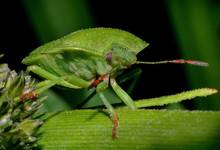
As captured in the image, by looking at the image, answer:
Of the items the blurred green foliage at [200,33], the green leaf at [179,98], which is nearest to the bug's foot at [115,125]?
the green leaf at [179,98]

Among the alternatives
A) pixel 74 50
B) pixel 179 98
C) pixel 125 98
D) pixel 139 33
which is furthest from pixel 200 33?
pixel 139 33

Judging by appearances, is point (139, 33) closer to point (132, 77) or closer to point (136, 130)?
point (132, 77)

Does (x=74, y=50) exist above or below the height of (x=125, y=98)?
above

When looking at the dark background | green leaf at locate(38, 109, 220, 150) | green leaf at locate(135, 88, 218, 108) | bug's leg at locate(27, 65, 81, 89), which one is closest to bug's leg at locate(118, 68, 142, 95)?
the dark background

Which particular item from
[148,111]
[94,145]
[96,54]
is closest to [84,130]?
[94,145]

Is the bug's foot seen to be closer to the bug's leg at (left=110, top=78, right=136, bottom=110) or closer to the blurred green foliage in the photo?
the bug's leg at (left=110, top=78, right=136, bottom=110)

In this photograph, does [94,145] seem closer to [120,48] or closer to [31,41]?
[120,48]
